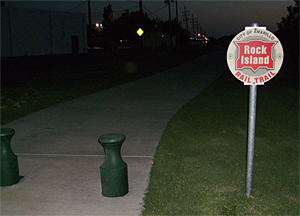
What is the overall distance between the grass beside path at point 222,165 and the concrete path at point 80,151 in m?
0.28

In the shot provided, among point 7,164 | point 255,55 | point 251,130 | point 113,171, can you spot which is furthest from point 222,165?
point 7,164

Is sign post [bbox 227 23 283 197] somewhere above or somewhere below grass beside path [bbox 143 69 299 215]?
above

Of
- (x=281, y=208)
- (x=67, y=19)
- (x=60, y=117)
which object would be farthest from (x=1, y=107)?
(x=67, y=19)

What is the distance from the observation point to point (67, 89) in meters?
13.8

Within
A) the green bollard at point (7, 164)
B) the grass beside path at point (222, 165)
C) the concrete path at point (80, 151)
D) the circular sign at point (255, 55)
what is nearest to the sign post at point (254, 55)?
the circular sign at point (255, 55)

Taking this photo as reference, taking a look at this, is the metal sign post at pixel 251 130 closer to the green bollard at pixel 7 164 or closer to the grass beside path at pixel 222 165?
the grass beside path at pixel 222 165

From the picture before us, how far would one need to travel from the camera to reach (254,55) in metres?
3.62

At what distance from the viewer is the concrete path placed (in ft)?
13.2

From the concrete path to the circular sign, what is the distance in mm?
1912

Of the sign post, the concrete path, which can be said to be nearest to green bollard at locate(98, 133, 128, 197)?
the concrete path

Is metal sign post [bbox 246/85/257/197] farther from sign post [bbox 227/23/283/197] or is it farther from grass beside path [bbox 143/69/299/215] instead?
grass beside path [bbox 143/69/299/215]

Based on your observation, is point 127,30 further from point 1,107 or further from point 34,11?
point 1,107

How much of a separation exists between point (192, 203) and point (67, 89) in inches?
421

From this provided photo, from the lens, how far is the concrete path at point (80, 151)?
13.2ft
